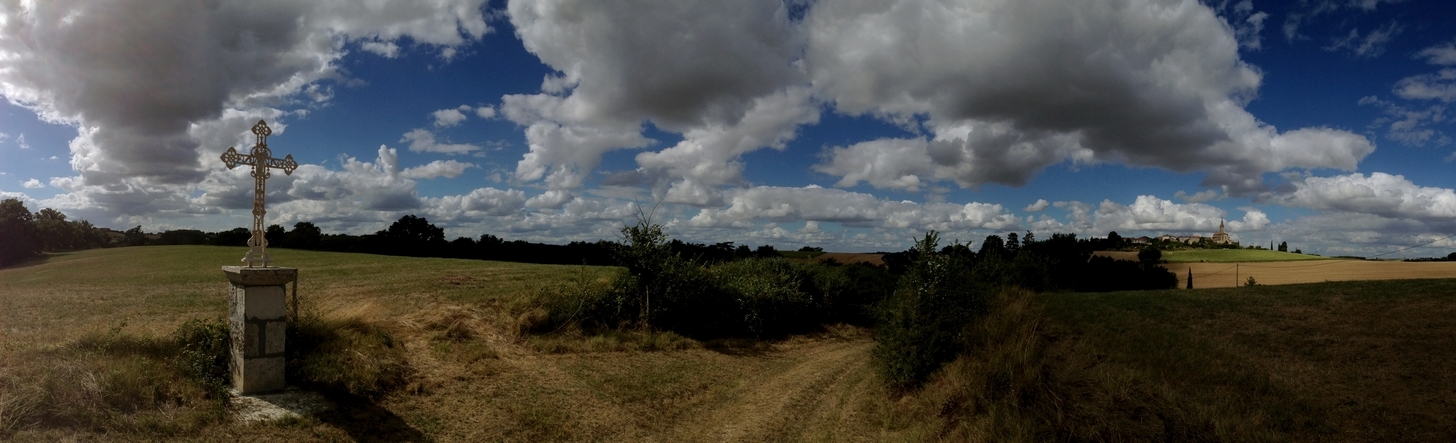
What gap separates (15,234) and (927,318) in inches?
1570

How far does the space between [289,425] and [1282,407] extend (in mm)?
11602

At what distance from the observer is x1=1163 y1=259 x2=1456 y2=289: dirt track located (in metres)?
26.3

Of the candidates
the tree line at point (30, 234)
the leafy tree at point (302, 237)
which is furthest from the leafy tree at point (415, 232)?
the tree line at point (30, 234)

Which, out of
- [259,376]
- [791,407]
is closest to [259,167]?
[259,376]

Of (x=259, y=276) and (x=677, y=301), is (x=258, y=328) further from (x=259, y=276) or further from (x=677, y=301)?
(x=677, y=301)

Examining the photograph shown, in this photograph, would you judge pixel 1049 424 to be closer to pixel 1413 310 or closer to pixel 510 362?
pixel 510 362

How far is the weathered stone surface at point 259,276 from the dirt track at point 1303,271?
89.8 feet

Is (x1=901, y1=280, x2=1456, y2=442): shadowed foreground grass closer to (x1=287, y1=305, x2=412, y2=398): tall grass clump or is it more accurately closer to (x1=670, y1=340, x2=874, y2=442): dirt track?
(x1=670, y1=340, x2=874, y2=442): dirt track

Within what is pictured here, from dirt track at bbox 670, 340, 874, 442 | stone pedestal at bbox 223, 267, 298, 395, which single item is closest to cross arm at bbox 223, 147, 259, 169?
stone pedestal at bbox 223, 267, 298, 395

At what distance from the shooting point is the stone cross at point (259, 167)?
8406 millimetres

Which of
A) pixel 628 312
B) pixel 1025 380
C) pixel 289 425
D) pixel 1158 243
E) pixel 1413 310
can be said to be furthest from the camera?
pixel 1158 243

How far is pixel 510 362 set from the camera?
1120cm

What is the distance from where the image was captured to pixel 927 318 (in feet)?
32.9

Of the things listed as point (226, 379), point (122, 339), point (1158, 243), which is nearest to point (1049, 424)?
point (226, 379)
